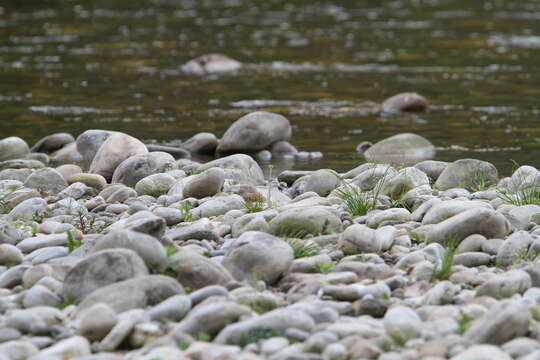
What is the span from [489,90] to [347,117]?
2505 mm

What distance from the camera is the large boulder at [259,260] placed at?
4.53 metres

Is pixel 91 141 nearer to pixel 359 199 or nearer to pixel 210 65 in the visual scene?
pixel 359 199

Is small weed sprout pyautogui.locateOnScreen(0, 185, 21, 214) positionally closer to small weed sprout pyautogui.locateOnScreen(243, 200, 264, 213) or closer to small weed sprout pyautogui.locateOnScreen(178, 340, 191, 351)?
small weed sprout pyautogui.locateOnScreen(243, 200, 264, 213)

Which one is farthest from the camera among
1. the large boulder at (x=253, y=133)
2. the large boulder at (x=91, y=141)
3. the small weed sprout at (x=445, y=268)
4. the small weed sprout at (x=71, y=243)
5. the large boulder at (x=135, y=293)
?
the large boulder at (x=253, y=133)

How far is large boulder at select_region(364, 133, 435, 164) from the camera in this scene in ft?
29.8

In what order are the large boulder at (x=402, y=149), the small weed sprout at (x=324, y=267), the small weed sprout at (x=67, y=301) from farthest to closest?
1. the large boulder at (x=402, y=149)
2. the small weed sprout at (x=324, y=267)
3. the small weed sprout at (x=67, y=301)

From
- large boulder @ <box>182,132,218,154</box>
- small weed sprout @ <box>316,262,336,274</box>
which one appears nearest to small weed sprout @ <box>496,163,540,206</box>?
small weed sprout @ <box>316,262,336,274</box>

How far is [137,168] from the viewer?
7.29 m

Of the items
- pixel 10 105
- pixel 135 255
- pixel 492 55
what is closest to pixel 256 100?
pixel 10 105

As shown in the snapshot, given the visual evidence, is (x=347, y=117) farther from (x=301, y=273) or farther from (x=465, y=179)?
(x=301, y=273)

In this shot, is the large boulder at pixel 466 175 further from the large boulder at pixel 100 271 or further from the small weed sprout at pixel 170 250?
the large boulder at pixel 100 271

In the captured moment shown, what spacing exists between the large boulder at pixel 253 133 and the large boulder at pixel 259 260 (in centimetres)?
466

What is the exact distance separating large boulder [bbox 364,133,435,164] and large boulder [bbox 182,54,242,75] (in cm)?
552

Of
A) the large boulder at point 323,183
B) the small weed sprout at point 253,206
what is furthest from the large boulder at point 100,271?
the large boulder at point 323,183
